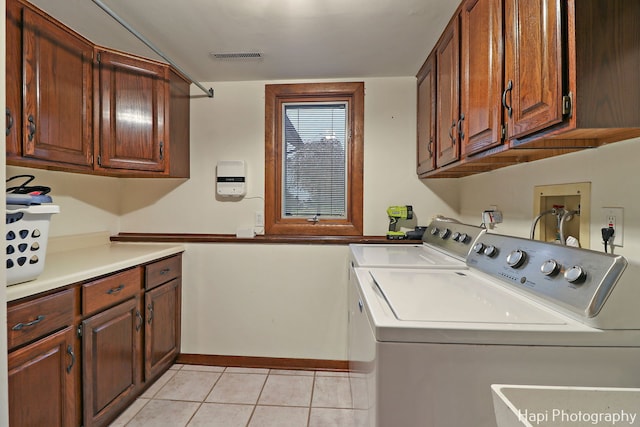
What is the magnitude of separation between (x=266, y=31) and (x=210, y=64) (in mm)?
623

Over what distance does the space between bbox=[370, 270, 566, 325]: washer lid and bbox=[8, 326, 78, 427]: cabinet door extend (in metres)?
1.35

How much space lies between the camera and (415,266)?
4.74 feet

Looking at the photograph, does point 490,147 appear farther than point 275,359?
No

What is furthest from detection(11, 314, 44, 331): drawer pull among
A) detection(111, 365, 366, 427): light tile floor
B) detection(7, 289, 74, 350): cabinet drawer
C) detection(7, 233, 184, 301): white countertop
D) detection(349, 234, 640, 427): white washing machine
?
detection(349, 234, 640, 427): white washing machine

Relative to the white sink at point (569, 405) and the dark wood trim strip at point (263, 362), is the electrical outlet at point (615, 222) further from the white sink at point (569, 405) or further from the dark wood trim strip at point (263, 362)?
the dark wood trim strip at point (263, 362)

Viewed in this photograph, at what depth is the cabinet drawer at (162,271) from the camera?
1.96 meters

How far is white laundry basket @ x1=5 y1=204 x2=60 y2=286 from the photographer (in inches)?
46.0

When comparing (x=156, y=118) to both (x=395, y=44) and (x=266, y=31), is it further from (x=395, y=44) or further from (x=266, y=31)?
(x=395, y=44)

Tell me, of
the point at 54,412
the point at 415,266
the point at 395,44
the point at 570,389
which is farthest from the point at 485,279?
the point at 54,412

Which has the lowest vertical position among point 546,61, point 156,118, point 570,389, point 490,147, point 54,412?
point 54,412

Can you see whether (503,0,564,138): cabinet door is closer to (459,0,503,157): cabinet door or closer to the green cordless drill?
(459,0,503,157): cabinet door

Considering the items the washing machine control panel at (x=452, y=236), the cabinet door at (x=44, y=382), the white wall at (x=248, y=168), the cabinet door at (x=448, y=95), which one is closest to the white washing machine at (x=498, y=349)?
the washing machine control panel at (x=452, y=236)

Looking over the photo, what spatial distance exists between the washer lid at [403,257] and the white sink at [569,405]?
2.90 ft

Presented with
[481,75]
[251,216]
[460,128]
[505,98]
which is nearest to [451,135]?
[460,128]
